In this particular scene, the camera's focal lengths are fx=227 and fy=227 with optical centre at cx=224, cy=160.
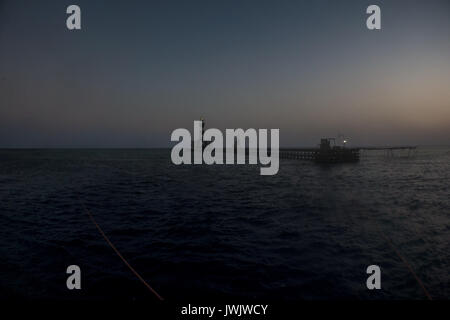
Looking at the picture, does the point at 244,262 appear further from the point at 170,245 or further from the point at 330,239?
the point at 330,239

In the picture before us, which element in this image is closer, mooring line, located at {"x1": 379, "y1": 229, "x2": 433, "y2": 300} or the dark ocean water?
mooring line, located at {"x1": 379, "y1": 229, "x2": 433, "y2": 300}

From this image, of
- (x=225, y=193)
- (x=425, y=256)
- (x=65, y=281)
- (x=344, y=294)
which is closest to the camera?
(x=344, y=294)

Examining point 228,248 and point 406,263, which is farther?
point 228,248

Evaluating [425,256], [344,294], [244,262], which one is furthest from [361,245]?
[244,262]

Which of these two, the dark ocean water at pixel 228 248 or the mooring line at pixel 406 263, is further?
the dark ocean water at pixel 228 248

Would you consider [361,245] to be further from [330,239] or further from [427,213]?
[427,213]

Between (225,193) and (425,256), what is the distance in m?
17.3

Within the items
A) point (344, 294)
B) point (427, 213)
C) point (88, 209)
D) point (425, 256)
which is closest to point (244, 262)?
point (344, 294)

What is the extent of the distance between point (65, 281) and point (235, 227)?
27.4 feet
